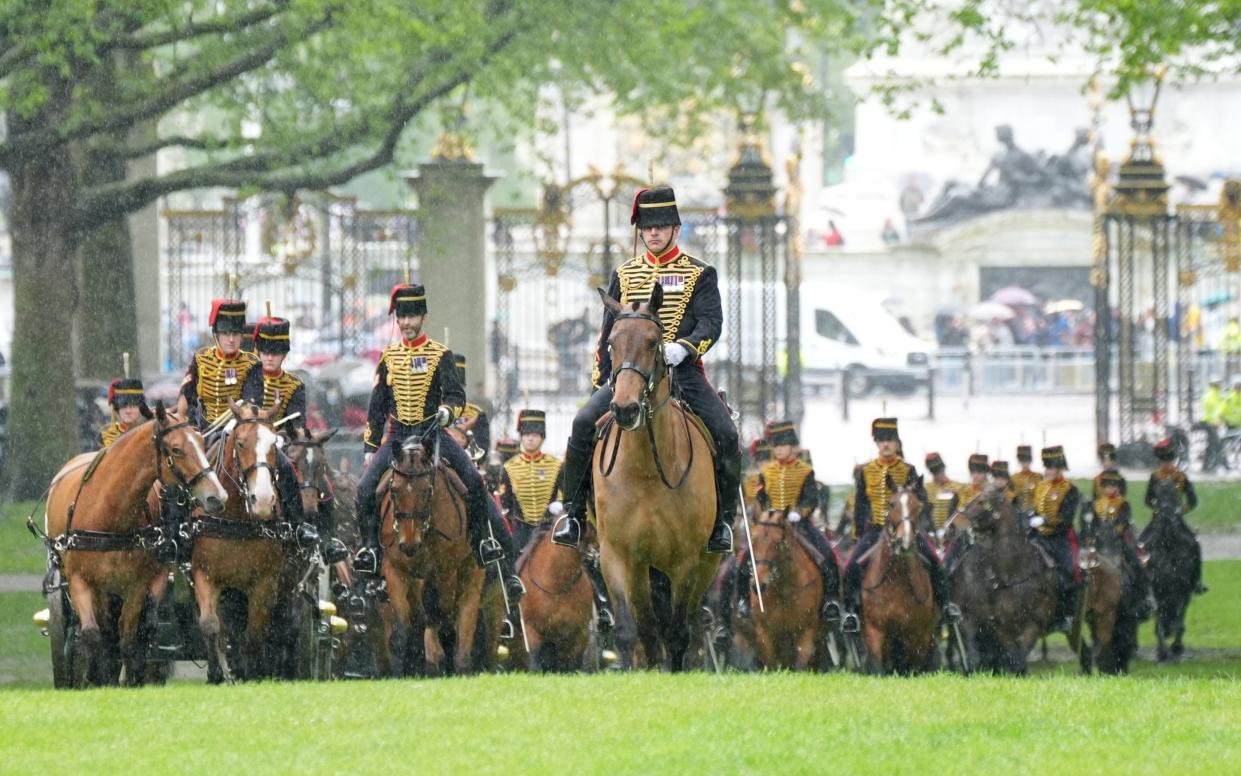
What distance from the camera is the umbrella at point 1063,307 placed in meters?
46.5

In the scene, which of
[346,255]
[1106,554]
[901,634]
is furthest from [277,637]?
[346,255]

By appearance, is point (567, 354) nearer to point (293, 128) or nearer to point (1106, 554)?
point (293, 128)

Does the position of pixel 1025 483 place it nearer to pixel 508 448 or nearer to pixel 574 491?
pixel 508 448

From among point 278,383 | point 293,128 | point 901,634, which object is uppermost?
point 293,128

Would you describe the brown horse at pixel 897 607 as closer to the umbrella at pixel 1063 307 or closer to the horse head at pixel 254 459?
the horse head at pixel 254 459

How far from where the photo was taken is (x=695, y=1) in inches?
1259

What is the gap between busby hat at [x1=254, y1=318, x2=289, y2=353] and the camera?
15.5 m

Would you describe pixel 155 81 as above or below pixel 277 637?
above

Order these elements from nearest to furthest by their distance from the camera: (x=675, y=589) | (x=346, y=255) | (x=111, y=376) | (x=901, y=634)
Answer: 1. (x=675, y=589)
2. (x=901, y=634)
3. (x=111, y=376)
4. (x=346, y=255)

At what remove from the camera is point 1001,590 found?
19.0 metres

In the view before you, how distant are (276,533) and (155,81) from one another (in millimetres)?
12596

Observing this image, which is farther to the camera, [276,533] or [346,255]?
[346,255]

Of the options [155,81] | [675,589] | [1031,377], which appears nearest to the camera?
[675,589]

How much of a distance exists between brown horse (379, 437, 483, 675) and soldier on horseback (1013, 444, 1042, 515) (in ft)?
17.6
